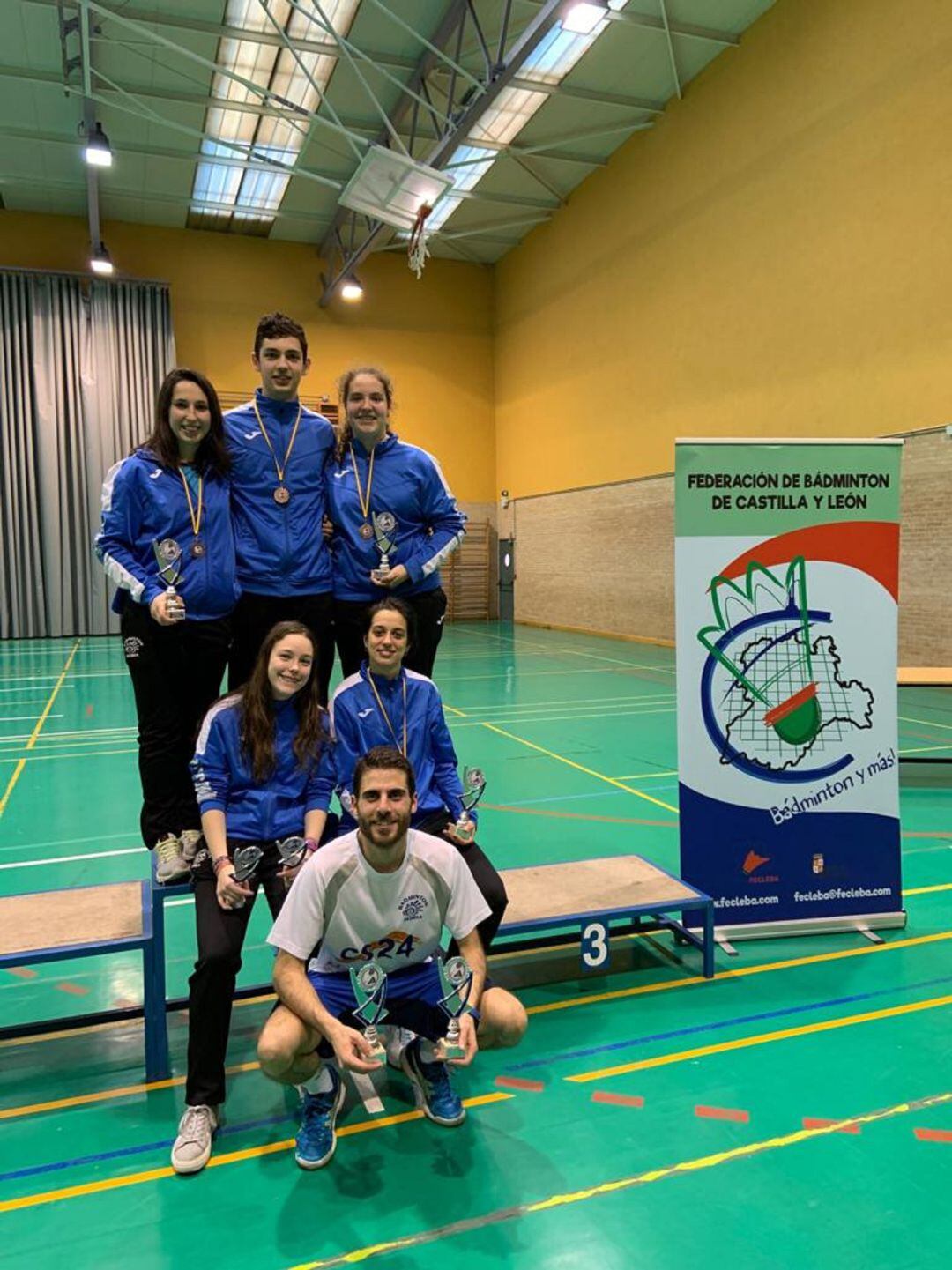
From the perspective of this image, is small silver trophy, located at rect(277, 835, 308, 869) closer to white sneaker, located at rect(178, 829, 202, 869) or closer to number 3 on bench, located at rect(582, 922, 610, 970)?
white sneaker, located at rect(178, 829, 202, 869)

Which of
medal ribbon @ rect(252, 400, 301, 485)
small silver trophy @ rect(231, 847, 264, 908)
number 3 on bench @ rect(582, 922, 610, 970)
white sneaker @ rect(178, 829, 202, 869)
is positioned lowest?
number 3 on bench @ rect(582, 922, 610, 970)

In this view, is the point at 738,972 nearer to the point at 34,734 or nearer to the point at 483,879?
the point at 483,879

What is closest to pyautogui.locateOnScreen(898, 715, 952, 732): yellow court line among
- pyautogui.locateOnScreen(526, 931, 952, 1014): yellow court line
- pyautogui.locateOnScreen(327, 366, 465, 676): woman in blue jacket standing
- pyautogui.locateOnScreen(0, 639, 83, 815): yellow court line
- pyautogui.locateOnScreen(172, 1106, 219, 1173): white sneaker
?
pyautogui.locateOnScreen(526, 931, 952, 1014): yellow court line

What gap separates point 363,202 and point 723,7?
5.70m

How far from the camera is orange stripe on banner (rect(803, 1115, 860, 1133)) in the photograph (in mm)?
2502

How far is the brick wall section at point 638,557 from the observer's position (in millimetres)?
10141

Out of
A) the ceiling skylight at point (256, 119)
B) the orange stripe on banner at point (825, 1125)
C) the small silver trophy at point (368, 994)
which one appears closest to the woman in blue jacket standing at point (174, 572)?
the small silver trophy at point (368, 994)

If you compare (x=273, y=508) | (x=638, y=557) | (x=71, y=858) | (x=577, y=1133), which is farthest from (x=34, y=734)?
(x=638, y=557)

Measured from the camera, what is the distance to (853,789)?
377 cm

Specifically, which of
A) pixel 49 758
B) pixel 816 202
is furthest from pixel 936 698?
pixel 49 758

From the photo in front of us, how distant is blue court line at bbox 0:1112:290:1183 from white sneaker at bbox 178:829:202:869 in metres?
0.82

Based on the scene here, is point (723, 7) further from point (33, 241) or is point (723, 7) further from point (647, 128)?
point (33, 241)

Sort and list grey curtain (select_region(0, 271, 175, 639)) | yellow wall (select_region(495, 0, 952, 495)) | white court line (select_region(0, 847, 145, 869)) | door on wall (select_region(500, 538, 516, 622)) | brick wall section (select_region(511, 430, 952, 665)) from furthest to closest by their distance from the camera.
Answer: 1. door on wall (select_region(500, 538, 516, 622))
2. grey curtain (select_region(0, 271, 175, 639))
3. brick wall section (select_region(511, 430, 952, 665))
4. yellow wall (select_region(495, 0, 952, 495))
5. white court line (select_region(0, 847, 145, 869))

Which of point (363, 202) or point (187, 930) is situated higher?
point (363, 202)
